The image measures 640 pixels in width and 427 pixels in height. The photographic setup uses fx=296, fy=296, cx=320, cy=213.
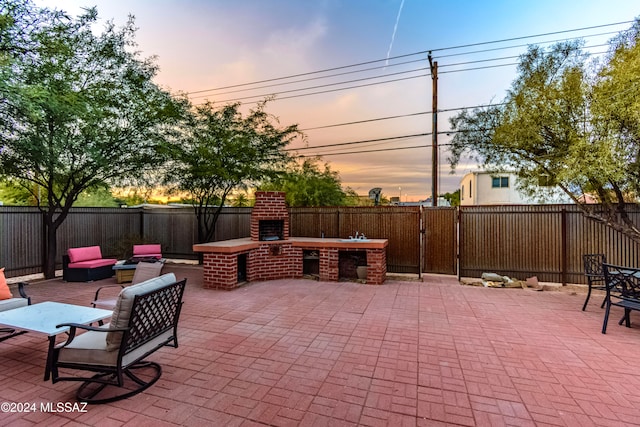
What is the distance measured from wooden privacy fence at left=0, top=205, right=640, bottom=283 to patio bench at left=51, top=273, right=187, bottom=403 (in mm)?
5675

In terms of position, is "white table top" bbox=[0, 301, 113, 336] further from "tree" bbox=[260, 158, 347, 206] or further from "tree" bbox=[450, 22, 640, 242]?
"tree" bbox=[260, 158, 347, 206]

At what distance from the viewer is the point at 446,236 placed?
23.9ft

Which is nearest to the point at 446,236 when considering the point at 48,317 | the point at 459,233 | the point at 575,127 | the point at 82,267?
the point at 459,233

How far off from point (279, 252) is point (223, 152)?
3295 millimetres

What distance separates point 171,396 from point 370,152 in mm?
9918

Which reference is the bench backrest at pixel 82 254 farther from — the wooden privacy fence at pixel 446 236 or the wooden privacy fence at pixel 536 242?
the wooden privacy fence at pixel 536 242

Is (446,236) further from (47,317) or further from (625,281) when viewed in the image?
(47,317)

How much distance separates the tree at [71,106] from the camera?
481 cm

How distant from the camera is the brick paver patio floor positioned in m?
2.13

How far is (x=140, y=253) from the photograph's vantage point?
7496 millimetres

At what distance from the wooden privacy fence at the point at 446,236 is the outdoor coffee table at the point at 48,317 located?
534 cm

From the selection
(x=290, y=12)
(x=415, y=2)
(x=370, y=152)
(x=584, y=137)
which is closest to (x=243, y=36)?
(x=290, y=12)

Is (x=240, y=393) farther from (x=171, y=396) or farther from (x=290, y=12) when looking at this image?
(x=290, y=12)

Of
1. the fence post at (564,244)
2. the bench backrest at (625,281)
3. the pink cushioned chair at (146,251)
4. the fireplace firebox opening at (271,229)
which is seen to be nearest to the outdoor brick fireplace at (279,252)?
the fireplace firebox opening at (271,229)
